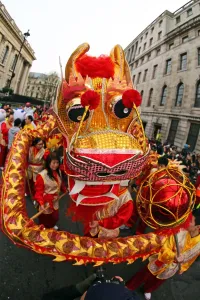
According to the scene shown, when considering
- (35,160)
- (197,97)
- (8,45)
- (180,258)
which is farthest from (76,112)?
(8,45)

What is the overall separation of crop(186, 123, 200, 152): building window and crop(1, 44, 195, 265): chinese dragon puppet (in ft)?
50.6

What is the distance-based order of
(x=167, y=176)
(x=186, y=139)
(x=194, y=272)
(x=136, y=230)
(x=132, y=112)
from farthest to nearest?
(x=186, y=139), (x=136, y=230), (x=194, y=272), (x=132, y=112), (x=167, y=176)

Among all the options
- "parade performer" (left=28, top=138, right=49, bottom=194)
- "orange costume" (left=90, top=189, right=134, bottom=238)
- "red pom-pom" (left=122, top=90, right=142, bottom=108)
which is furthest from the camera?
"parade performer" (left=28, top=138, right=49, bottom=194)

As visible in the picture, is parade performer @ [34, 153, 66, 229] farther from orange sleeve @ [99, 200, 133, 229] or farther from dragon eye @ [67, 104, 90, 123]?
dragon eye @ [67, 104, 90, 123]

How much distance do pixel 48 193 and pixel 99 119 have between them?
1944 millimetres

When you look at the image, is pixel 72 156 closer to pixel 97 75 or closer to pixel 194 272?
pixel 97 75

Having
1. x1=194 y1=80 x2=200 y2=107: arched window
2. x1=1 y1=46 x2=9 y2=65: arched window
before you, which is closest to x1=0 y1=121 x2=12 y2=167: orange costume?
x1=194 y1=80 x2=200 y2=107: arched window

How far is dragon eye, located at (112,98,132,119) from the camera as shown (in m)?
2.14

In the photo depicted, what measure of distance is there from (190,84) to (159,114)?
15.3ft

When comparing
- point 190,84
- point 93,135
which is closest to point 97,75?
point 93,135

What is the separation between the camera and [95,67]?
234 cm

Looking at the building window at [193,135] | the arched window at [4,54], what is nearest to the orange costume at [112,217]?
the building window at [193,135]

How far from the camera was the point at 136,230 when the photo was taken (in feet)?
14.7

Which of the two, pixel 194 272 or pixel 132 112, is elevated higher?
pixel 132 112
